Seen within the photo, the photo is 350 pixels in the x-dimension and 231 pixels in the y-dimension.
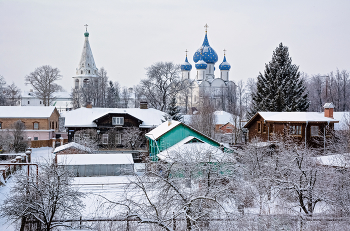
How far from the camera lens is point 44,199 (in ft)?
35.0

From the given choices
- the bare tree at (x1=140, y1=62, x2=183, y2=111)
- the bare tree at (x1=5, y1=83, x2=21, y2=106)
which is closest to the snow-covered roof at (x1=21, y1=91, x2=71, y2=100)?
the bare tree at (x1=5, y1=83, x2=21, y2=106)

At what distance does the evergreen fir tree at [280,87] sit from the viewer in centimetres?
3391

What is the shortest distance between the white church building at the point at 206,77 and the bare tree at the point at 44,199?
177 feet

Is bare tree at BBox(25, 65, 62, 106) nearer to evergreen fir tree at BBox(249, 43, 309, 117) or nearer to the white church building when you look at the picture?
the white church building

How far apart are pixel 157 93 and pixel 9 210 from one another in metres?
35.6

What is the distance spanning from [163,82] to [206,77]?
983 inches

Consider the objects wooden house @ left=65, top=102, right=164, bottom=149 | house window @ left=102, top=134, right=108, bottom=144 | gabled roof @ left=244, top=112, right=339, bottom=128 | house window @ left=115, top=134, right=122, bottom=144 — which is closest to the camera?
gabled roof @ left=244, top=112, right=339, bottom=128

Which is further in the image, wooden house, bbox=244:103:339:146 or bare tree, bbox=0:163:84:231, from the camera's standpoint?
wooden house, bbox=244:103:339:146

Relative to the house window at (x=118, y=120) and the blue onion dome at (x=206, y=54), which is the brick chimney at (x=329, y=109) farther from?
the blue onion dome at (x=206, y=54)

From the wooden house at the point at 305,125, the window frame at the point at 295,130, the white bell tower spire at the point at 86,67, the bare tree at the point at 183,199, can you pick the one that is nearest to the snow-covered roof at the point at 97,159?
the wooden house at the point at 305,125

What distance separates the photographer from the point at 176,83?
44500 millimetres

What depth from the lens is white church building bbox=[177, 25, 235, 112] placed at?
66.0 metres

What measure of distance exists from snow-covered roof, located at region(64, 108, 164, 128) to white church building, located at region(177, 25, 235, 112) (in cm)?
2877

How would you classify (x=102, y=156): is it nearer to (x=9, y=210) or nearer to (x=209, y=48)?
(x=9, y=210)
